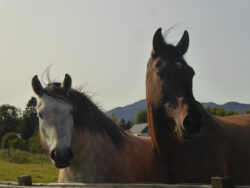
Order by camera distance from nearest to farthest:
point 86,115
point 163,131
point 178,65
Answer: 1. point 178,65
2. point 163,131
3. point 86,115

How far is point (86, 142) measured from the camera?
15.3 feet

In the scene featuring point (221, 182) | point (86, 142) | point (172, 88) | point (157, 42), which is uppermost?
point (157, 42)

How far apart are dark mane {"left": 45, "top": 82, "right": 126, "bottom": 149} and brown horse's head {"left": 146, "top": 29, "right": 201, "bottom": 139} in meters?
0.68

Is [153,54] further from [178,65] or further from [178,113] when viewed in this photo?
[178,113]

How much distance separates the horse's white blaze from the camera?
13.6 feet

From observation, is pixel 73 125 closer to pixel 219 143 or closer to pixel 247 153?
pixel 219 143

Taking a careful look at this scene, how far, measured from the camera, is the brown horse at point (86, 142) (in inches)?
169

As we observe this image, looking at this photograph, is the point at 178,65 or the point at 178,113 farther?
the point at 178,65

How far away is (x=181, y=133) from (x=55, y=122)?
5.33ft

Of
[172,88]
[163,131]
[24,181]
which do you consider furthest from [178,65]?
[24,181]

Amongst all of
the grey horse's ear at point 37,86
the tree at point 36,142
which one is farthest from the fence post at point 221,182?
the tree at point 36,142

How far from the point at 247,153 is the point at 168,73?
173cm

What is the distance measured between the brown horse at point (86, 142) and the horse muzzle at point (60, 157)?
0.06ft

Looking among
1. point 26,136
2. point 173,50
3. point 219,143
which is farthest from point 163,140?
point 26,136
